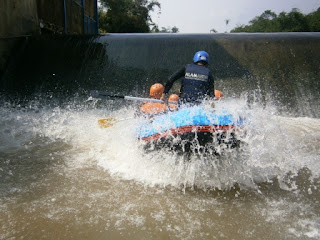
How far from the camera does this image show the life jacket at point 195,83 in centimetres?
380

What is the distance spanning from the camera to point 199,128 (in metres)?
3.21

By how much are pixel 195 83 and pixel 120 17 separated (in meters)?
27.8

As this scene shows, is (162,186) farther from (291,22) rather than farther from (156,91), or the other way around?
(291,22)

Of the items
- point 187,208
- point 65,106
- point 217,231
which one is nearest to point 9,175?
point 187,208

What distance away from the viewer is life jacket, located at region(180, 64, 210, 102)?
3.80 m

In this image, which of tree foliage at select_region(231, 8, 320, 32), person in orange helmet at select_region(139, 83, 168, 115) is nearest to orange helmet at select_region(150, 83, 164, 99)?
person in orange helmet at select_region(139, 83, 168, 115)

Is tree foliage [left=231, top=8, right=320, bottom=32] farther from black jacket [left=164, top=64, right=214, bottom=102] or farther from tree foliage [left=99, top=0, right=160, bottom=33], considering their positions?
black jacket [left=164, top=64, right=214, bottom=102]

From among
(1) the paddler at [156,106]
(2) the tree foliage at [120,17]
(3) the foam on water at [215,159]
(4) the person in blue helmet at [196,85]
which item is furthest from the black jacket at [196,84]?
(2) the tree foliage at [120,17]

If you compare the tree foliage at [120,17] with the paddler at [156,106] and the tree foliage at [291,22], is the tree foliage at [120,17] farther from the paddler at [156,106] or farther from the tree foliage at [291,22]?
the paddler at [156,106]

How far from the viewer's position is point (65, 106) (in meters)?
7.60

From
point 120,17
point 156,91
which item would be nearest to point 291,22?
point 120,17

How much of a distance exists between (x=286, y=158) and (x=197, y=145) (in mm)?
1450

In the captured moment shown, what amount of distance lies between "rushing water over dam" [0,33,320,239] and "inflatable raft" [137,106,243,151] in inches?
7.5

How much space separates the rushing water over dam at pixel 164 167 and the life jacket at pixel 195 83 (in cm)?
48
